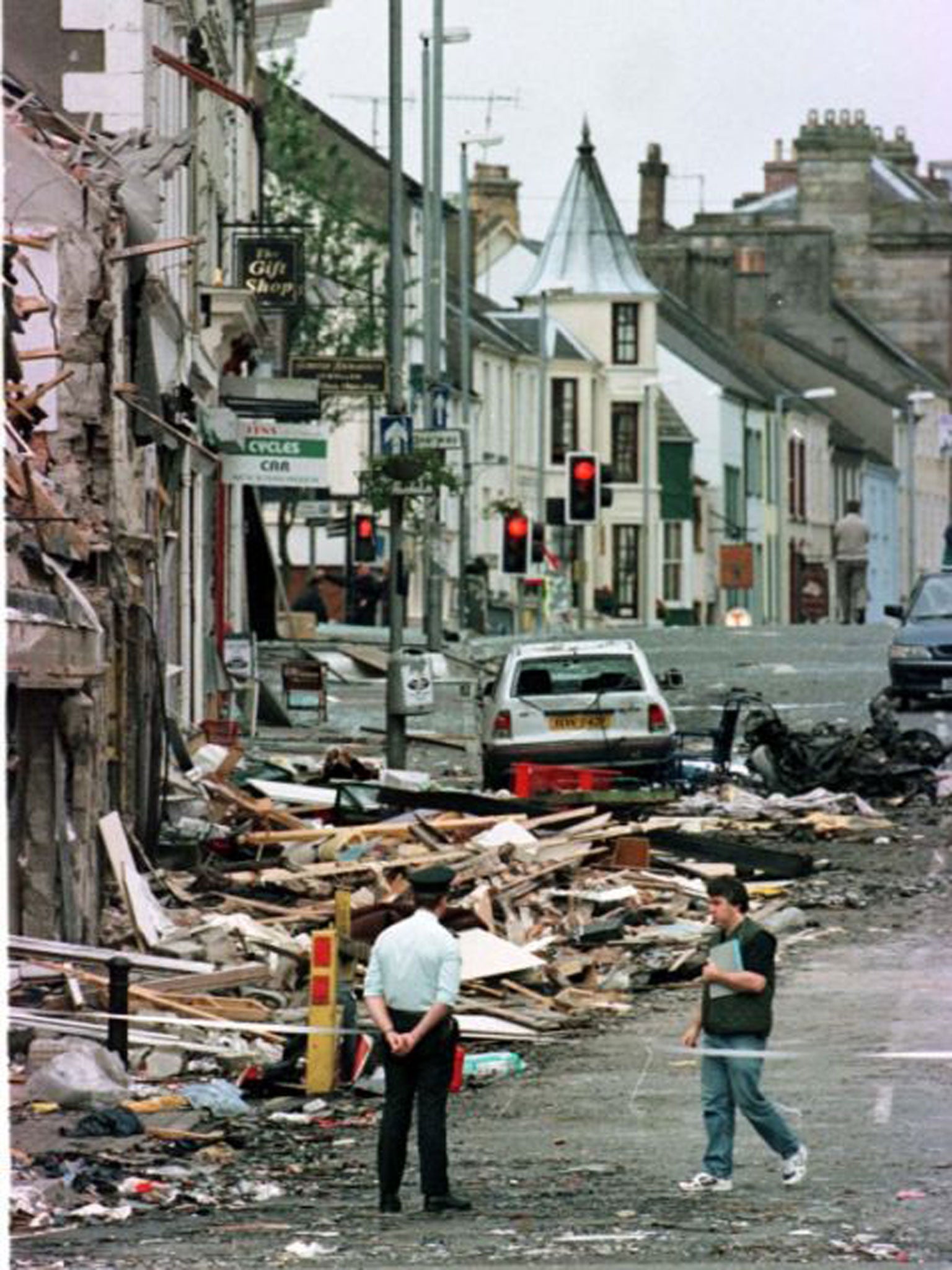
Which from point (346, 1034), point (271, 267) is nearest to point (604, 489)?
point (271, 267)

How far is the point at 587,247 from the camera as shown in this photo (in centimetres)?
10462

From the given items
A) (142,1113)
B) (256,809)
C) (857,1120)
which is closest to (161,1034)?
(142,1113)

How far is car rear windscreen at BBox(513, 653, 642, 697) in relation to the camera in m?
33.2

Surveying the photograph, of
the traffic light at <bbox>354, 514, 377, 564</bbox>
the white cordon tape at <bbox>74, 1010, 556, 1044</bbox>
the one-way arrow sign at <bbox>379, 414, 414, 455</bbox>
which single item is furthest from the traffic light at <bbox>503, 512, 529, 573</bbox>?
the white cordon tape at <bbox>74, 1010, 556, 1044</bbox>

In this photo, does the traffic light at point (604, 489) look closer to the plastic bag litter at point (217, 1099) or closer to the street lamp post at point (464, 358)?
A: the street lamp post at point (464, 358)

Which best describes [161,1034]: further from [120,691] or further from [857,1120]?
[120,691]

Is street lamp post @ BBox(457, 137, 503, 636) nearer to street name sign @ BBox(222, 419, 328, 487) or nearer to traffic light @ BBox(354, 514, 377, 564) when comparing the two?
traffic light @ BBox(354, 514, 377, 564)

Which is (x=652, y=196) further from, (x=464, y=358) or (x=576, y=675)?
(x=576, y=675)

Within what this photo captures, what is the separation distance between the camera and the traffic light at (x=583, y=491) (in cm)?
5581

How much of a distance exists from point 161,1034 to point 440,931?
4696 millimetres

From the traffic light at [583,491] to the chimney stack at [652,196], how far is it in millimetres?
71927

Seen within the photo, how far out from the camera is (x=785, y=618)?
377 feet

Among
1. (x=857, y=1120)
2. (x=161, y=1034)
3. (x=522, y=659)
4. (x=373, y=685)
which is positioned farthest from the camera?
(x=373, y=685)

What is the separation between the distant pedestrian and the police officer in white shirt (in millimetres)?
58826
